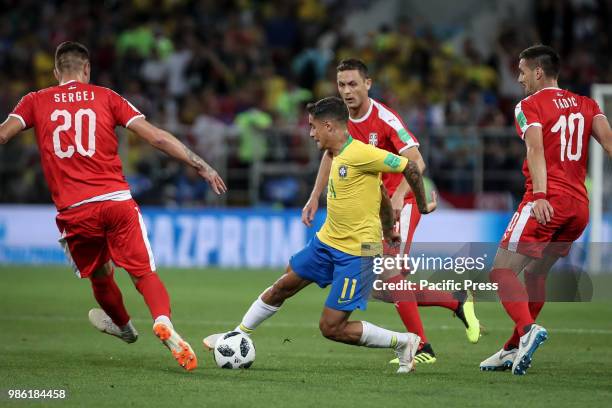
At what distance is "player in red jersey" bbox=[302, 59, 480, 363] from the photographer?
29.9 ft

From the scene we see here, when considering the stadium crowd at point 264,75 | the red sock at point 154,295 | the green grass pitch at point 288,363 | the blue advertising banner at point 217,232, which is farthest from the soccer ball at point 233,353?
the stadium crowd at point 264,75

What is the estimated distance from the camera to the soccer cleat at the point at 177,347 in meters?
7.93

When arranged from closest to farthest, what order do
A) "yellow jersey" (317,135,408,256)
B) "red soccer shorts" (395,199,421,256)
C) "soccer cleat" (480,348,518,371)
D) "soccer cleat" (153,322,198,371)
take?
"soccer cleat" (153,322,198,371)
"yellow jersey" (317,135,408,256)
"soccer cleat" (480,348,518,371)
"red soccer shorts" (395,199,421,256)

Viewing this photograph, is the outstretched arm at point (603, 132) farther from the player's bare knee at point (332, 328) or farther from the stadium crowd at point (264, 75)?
the stadium crowd at point (264, 75)

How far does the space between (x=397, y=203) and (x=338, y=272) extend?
0.97 m

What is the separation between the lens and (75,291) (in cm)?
1561

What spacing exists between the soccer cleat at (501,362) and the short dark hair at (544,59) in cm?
214

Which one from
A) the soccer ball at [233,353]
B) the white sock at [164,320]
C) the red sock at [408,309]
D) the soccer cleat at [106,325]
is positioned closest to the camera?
the white sock at [164,320]

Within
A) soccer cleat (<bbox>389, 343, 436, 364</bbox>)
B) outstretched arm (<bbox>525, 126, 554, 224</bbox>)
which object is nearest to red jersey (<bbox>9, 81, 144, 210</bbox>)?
soccer cleat (<bbox>389, 343, 436, 364</bbox>)

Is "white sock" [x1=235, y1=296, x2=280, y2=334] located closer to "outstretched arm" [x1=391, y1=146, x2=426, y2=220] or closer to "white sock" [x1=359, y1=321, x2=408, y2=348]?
"white sock" [x1=359, y1=321, x2=408, y2=348]

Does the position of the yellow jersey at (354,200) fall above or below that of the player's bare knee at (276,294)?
above

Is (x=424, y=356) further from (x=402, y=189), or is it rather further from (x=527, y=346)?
(x=402, y=189)

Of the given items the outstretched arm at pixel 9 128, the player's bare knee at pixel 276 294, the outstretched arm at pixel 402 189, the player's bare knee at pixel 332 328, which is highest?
the outstretched arm at pixel 9 128

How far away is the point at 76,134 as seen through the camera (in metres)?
8.52
